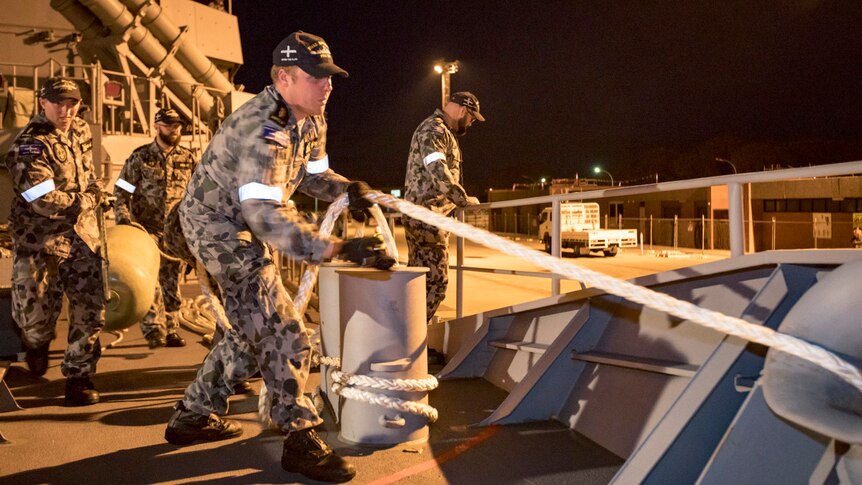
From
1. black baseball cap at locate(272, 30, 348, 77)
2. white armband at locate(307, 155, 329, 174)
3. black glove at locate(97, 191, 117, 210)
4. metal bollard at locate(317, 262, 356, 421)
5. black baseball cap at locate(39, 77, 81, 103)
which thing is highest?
black baseball cap at locate(39, 77, 81, 103)

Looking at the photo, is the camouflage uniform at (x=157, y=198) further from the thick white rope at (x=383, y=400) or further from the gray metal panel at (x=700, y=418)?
the gray metal panel at (x=700, y=418)

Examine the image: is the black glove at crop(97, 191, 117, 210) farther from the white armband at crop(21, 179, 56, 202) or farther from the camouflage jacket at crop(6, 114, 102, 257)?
the white armband at crop(21, 179, 56, 202)

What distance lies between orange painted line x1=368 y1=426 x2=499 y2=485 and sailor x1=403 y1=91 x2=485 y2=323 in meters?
1.88

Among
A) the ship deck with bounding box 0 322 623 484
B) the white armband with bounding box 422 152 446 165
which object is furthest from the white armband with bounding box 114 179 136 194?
the white armband with bounding box 422 152 446 165

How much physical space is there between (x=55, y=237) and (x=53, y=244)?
5cm

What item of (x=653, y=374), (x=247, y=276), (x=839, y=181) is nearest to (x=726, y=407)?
(x=653, y=374)

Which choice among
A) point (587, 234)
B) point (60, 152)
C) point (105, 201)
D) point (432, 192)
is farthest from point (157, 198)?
point (587, 234)

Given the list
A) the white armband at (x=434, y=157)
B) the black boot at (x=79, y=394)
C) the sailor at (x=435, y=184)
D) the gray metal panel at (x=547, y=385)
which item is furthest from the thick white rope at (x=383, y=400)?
the white armband at (x=434, y=157)

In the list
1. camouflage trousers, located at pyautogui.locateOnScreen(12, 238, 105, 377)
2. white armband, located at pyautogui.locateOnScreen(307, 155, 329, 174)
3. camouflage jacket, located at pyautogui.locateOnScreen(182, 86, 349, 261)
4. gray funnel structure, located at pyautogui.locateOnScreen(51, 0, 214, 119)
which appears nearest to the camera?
camouflage jacket, located at pyautogui.locateOnScreen(182, 86, 349, 261)

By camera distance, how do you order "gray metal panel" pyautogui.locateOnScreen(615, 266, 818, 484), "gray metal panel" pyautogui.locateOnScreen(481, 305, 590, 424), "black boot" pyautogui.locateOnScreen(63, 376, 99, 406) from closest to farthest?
"gray metal panel" pyautogui.locateOnScreen(615, 266, 818, 484) → "gray metal panel" pyautogui.locateOnScreen(481, 305, 590, 424) → "black boot" pyautogui.locateOnScreen(63, 376, 99, 406)

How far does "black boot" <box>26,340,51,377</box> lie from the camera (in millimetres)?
4812

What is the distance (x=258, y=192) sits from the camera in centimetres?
292

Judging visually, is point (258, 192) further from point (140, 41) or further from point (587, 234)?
point (587, 234)

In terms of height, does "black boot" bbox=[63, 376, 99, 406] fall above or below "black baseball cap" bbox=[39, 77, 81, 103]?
below
